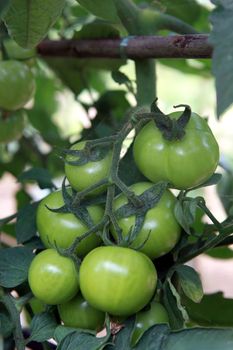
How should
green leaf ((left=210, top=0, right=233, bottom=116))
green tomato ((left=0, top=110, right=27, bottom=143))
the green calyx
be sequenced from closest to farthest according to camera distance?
green leaf ((left=210, top=0, right=233, bottom=116))
the green calyx
green tomato ((left=0, top=110, right=27, bottom=143))

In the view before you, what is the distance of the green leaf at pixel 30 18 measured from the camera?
0.42 meters

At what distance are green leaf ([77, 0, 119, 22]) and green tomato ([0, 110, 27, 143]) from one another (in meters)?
0.18

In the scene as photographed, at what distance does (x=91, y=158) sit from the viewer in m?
0.44

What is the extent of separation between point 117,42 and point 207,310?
259 millimetres

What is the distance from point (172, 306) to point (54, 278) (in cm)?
9

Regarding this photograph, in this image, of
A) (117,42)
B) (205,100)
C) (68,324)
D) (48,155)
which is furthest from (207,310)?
(205,100)

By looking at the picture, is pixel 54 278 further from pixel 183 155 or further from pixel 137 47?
pixel 137 47

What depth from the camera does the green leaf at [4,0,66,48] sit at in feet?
1.38

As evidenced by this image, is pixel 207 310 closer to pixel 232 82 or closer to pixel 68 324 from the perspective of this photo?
pixel 68 324

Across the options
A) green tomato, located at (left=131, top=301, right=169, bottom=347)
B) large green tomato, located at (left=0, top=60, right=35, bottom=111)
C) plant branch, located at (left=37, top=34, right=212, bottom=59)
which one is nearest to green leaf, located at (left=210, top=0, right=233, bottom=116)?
plant branch, located at (left=37, top=34, right=212, bottom=59)

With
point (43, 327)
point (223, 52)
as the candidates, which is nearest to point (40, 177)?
point (43, 327)

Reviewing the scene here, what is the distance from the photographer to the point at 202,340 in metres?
0.36

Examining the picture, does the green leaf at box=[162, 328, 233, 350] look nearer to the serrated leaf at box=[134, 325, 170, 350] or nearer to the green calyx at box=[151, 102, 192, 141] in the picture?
the serrated leaf at box=[134, 325, 170, 350]

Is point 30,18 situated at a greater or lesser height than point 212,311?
greater
